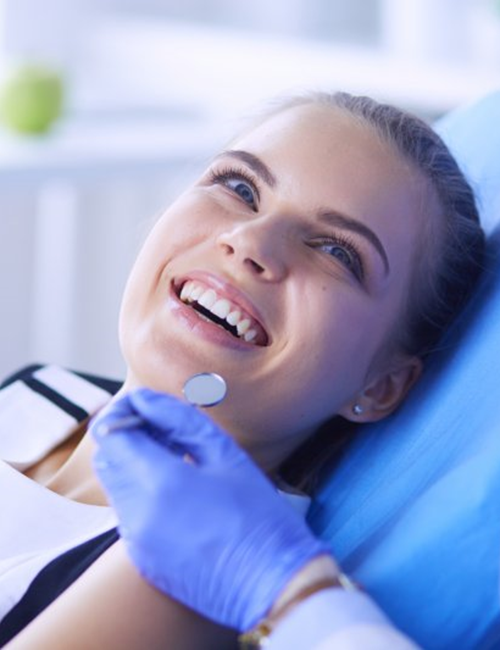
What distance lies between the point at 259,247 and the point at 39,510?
1.22 ft

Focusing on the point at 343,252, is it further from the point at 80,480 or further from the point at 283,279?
the point at 80,480

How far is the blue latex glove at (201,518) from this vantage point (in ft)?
3.34

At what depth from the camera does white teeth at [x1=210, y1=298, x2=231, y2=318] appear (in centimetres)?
126

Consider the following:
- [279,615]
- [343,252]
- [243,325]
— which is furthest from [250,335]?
[279,615]

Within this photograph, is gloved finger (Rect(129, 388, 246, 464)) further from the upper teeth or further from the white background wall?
the white background wall

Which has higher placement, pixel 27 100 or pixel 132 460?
pixel 132 460

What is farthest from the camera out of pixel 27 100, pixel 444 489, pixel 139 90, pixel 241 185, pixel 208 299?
pixel 139 90

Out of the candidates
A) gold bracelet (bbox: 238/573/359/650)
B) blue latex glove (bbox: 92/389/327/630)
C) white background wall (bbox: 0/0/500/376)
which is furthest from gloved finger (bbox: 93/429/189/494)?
white background wall (bbox: 0/0/500/376)

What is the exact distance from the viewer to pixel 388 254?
1336mm

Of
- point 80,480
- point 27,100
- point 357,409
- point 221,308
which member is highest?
point 221,308

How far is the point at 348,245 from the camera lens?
1.32 metres

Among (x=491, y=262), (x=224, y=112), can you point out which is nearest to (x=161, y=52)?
(x=224, y=112)

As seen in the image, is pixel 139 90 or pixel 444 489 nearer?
pixel 444 489

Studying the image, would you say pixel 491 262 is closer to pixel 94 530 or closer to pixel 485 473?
pixel 485 473
